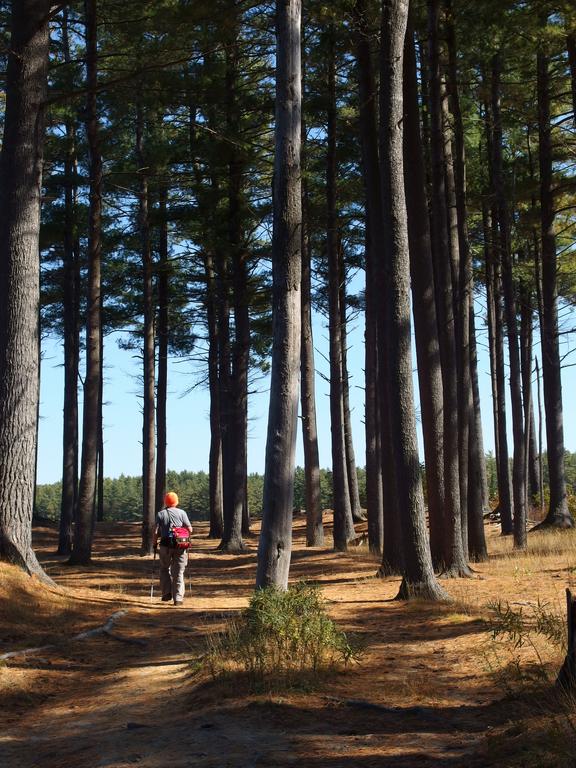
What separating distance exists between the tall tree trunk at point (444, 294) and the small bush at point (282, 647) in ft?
20.2

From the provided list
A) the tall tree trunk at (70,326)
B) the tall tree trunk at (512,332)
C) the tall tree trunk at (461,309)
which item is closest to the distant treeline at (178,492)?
the tall tree trunk at (70,326)

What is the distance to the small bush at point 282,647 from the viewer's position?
22.4 ft

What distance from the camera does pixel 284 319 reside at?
1027 cm

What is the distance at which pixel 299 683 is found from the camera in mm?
6617

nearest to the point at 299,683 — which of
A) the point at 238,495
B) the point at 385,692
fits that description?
the point at 385,692

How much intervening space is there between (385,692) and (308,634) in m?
1.03

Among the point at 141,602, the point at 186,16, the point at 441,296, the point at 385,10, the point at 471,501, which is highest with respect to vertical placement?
the point at 186,16

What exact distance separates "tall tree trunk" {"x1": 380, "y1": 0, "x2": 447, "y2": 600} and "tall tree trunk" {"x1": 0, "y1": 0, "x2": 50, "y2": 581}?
17.0ft

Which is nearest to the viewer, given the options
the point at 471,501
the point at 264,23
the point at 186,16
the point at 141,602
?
the point at 141,602

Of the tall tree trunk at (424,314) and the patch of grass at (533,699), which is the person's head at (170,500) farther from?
the patch of grass at (533,699)

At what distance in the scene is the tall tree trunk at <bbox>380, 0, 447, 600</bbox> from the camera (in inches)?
463

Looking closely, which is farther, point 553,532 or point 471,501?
point 553,532

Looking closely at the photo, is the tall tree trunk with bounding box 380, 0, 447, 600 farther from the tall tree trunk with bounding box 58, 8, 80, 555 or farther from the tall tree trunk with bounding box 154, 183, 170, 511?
the tall tree trunk with bounding box 58, 8, 80, 555

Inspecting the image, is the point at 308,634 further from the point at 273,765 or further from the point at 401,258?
the point at 401,258
